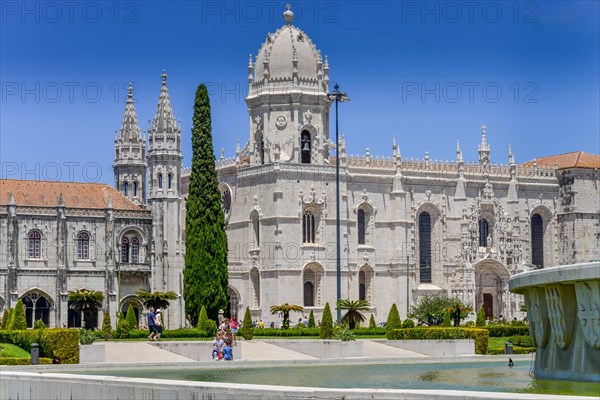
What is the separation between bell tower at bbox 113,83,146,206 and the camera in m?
92.7

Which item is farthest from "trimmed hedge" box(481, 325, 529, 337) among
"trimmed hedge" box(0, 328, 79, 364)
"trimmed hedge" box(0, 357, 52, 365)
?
"trimmed hedge" box(0, 357, 52, 365)

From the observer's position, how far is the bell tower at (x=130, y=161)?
92.7 m

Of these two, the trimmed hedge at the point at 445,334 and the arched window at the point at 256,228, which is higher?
the arched window at the point at 256,228

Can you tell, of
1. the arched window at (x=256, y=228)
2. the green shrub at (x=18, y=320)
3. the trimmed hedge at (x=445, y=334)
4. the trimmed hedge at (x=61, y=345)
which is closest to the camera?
the trimmed hedge at (x=61, y=345)

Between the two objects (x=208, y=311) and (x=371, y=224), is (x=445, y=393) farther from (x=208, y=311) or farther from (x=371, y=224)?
(x=371, y=224)

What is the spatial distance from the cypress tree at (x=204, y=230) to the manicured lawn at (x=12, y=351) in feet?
74.0

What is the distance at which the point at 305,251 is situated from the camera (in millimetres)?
80375

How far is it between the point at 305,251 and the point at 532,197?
20.6 m

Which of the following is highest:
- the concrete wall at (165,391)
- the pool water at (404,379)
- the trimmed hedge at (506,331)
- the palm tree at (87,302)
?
the palm tree at (87,302)

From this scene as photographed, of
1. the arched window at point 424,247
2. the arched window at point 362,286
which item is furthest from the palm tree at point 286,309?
the arched window at point 424,247

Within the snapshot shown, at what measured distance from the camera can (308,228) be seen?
81.6 metres

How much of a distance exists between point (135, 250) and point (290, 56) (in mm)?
16380

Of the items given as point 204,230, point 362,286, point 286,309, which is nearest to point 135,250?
point 286,309

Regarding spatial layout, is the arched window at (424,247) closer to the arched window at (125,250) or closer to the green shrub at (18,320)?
the arched window at (125,250)
